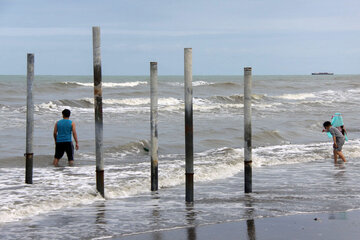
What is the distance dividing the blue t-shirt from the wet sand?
242 inches

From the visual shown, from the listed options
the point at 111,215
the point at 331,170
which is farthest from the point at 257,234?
the point at 331,170

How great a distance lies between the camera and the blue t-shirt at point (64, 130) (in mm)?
12438

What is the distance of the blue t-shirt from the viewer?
1244 cm

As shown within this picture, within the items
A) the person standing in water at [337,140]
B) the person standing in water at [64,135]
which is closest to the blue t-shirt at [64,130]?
the person standing in water at [64,135]

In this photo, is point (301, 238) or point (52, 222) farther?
→ point (52, 222)

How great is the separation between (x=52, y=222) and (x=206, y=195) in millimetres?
2795

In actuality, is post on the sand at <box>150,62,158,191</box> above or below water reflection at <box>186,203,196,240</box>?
above

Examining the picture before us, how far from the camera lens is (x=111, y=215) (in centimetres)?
778

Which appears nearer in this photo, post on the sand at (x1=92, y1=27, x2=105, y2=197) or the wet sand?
the wet sand

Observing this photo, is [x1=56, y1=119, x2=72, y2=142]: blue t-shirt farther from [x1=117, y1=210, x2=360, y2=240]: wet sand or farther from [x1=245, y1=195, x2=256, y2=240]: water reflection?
[x1=117, y1=210, x2=360, y2=240]: wet sand

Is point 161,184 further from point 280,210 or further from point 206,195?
point 280,210

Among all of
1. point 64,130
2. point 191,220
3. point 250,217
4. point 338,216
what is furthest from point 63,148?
point 338,216

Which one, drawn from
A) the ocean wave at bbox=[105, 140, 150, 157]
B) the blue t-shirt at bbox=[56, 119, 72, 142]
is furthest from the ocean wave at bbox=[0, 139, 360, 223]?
the blue t-shirt at bbox=[56, 119, 72, 142]

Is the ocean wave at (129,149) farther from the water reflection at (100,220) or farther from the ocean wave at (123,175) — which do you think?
the water reflection at (100,220)
